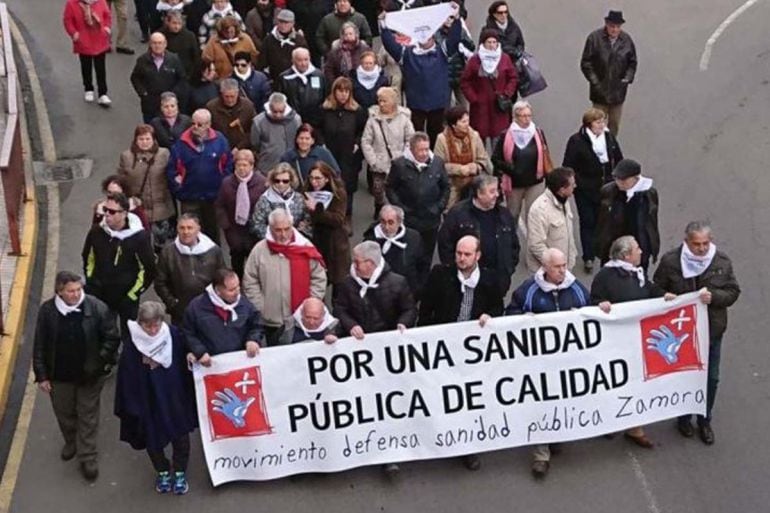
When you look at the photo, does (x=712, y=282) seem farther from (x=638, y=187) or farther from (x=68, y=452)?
(x=68, y=452)

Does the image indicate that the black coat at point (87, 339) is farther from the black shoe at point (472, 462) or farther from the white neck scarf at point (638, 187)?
the white neck scarf at point (638, 187)

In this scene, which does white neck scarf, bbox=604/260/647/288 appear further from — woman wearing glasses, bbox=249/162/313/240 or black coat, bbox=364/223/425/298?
woman wearing glasses, bbox=249/162/313/240

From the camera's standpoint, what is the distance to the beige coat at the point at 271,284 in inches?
401

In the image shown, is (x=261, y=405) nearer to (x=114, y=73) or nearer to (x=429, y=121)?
(x=429, y=121)

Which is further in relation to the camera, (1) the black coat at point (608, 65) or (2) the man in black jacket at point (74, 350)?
(1) the black coat at point (608, 65)

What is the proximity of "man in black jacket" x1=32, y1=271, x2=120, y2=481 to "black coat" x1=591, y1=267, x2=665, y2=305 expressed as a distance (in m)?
3.48

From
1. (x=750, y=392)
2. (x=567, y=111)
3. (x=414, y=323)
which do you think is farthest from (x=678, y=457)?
(x=567, y=111)

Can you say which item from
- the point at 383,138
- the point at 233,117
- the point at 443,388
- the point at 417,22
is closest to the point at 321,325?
the point at 443,388

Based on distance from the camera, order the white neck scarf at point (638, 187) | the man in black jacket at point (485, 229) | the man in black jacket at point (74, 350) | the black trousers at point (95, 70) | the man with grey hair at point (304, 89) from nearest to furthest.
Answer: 1. the man in black jacket at point (74, 350)
2. the man in black jacket at point (485, 229)
3. the white neck scarf at point (638, 187)
4. the man with grey hair at point (304, 89)
5. the black trousers at point (95, 70)

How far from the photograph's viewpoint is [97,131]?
15.6 metres

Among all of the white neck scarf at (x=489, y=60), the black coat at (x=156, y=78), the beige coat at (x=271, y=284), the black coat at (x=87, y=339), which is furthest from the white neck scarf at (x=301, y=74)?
the black coat at (x=87, y=339)

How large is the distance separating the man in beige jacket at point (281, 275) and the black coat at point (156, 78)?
3.90 meters

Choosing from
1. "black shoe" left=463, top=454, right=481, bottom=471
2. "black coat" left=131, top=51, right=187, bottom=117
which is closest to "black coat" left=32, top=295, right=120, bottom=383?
"black shoe" left=463, top=454, right=481, bottom=471

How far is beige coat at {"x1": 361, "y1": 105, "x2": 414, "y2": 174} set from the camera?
12453 mm
